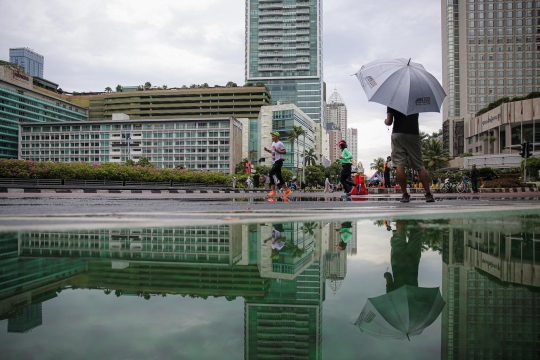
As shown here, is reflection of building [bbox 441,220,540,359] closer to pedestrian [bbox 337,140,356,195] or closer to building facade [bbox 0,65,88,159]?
pedestrian [bbox 337,140,356,195]

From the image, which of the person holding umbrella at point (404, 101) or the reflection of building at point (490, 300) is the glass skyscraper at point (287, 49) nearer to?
the person holding umbrella at point (404, 101)

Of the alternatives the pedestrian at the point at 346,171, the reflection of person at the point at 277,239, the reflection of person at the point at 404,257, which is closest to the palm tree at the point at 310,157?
the pedestrian at the point at 346,171

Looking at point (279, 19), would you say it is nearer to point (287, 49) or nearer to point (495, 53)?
point (287, 49)

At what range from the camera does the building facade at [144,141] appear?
11194 cm

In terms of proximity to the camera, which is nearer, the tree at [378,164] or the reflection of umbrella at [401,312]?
the reflection of umbrella at [401,312]

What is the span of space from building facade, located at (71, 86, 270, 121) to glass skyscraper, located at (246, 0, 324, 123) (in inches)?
951

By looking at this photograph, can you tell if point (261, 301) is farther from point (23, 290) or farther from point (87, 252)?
point (87, 252)

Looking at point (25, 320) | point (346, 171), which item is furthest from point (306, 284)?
point (346, 171)

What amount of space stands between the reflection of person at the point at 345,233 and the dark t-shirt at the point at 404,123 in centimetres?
379

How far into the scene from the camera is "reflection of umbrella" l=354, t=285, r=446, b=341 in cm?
128

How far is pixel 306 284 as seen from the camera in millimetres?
1792

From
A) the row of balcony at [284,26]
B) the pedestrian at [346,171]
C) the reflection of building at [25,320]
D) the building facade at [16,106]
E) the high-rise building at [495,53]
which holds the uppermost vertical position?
the row of balcony at [284,26]

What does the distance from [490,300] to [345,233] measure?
1.99 meters

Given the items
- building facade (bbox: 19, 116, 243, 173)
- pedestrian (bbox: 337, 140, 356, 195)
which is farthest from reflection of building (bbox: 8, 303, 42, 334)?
building facade (bbox: 19, 116, 243, 173)
